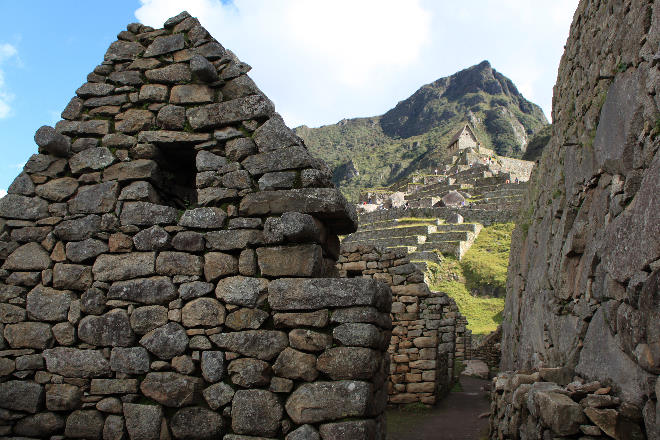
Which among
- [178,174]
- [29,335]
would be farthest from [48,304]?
[178,174]

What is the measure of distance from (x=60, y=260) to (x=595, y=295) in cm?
491

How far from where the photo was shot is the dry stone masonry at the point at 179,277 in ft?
11.3

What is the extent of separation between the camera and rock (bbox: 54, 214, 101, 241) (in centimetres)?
410

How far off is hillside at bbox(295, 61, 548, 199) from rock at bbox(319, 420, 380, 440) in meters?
90.2

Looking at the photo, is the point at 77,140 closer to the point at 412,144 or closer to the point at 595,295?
the point at 595,295

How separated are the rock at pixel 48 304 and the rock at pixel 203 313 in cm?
115

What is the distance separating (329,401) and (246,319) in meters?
0.91

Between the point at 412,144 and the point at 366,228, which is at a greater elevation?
the point at 412,144

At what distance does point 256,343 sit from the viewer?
3.54m

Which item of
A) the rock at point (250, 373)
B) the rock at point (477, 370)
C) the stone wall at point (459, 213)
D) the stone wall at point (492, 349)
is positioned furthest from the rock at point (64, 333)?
the stone wall at point (459, 213)

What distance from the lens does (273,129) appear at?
13.2 feet

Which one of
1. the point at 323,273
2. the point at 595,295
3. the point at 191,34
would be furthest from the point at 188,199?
the point at 595,295

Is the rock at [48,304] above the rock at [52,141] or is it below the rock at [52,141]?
below

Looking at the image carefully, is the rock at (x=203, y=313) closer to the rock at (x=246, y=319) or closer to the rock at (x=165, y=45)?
the rock at (x=246, y=319)
